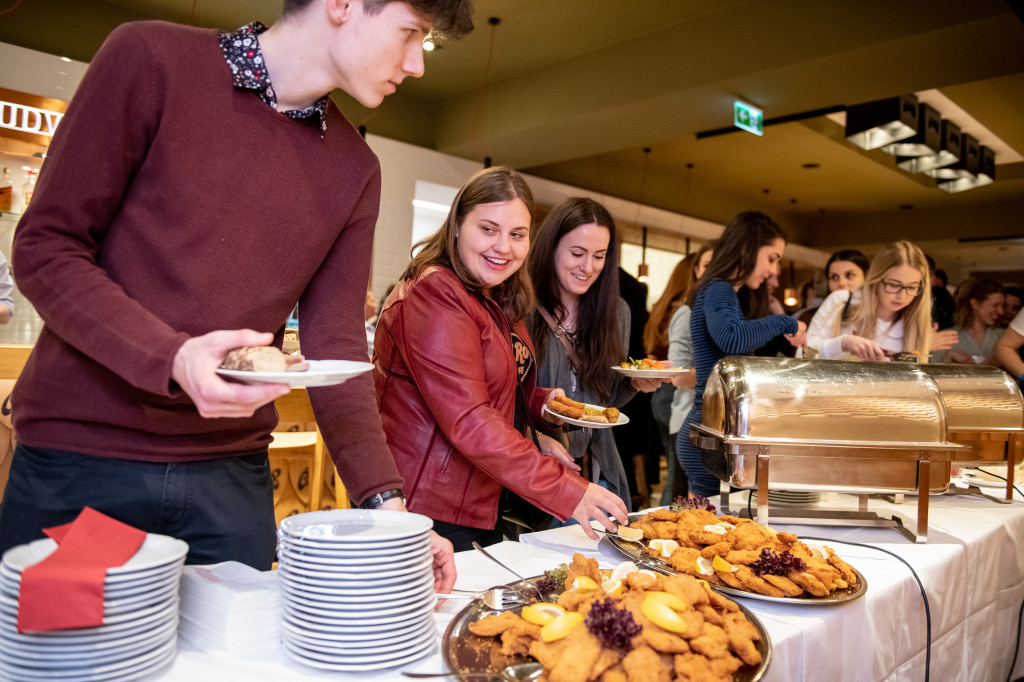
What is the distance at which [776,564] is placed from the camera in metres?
1.28

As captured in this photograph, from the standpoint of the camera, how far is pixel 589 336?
2.54 meters

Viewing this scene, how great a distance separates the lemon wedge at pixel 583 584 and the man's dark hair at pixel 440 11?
88 centimetres

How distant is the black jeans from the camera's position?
3.53ft

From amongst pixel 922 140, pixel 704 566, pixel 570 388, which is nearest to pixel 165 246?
pixel 704 566

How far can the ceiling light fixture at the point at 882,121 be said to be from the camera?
620 cm


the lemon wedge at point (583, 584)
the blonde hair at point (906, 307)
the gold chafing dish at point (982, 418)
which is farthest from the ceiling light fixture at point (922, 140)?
the lemon wedge at point (583, 584)

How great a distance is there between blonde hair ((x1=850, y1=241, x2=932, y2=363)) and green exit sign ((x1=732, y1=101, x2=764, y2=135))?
2.93 m

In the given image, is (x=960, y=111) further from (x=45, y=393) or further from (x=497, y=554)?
(x=45, y=393)

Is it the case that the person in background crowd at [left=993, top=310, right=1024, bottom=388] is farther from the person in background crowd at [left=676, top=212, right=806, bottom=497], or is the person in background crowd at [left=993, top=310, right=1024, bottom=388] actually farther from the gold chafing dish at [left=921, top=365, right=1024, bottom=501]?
the gold chafing dish at [left=921, top=365, right=1024, bottom=501]

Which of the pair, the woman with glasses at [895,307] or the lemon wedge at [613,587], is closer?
the lemon wedge at [613,587]

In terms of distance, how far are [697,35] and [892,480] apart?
4572mm

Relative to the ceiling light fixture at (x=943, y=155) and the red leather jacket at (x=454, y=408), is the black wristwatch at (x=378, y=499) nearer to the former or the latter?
→ the red leather jacket at (x=454, y=408)

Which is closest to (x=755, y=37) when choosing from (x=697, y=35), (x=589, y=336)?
(x=697, y=35)

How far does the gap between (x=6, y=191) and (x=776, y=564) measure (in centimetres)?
533
